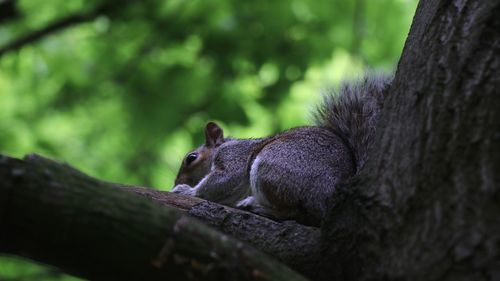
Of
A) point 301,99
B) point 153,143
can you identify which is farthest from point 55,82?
point 301,99

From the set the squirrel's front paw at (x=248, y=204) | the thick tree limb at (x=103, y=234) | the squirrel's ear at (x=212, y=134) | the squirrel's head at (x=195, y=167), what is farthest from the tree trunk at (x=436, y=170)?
the squirrel's ear at (x=212, y=134)

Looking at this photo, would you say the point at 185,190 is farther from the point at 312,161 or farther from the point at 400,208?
the point at 400,208

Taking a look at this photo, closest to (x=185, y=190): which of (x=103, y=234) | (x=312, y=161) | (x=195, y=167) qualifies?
(x=195, y=167)

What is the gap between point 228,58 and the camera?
17.5 ft

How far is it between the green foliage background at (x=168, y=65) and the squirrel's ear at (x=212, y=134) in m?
0.53

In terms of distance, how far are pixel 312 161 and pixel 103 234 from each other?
180 centimetres

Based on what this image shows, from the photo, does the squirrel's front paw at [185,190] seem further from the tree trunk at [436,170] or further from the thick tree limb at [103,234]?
the thick tree limb at [103,234]

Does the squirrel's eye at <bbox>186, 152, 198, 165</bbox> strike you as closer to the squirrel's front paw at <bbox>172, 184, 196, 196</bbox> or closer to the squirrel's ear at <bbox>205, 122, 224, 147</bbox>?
the squirrel's ear at <bbox>205, 122, 224, 147</bbox>

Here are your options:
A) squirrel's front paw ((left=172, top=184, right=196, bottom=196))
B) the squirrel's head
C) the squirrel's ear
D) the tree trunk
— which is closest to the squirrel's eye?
the squirrel's head

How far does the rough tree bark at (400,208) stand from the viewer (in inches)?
62.9

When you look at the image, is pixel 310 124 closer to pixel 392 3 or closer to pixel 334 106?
pixel 334 106

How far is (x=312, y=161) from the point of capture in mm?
3273

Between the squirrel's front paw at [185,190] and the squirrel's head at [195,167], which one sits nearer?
the squirrel's front paw at [185,190]

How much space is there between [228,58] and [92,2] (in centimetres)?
124
